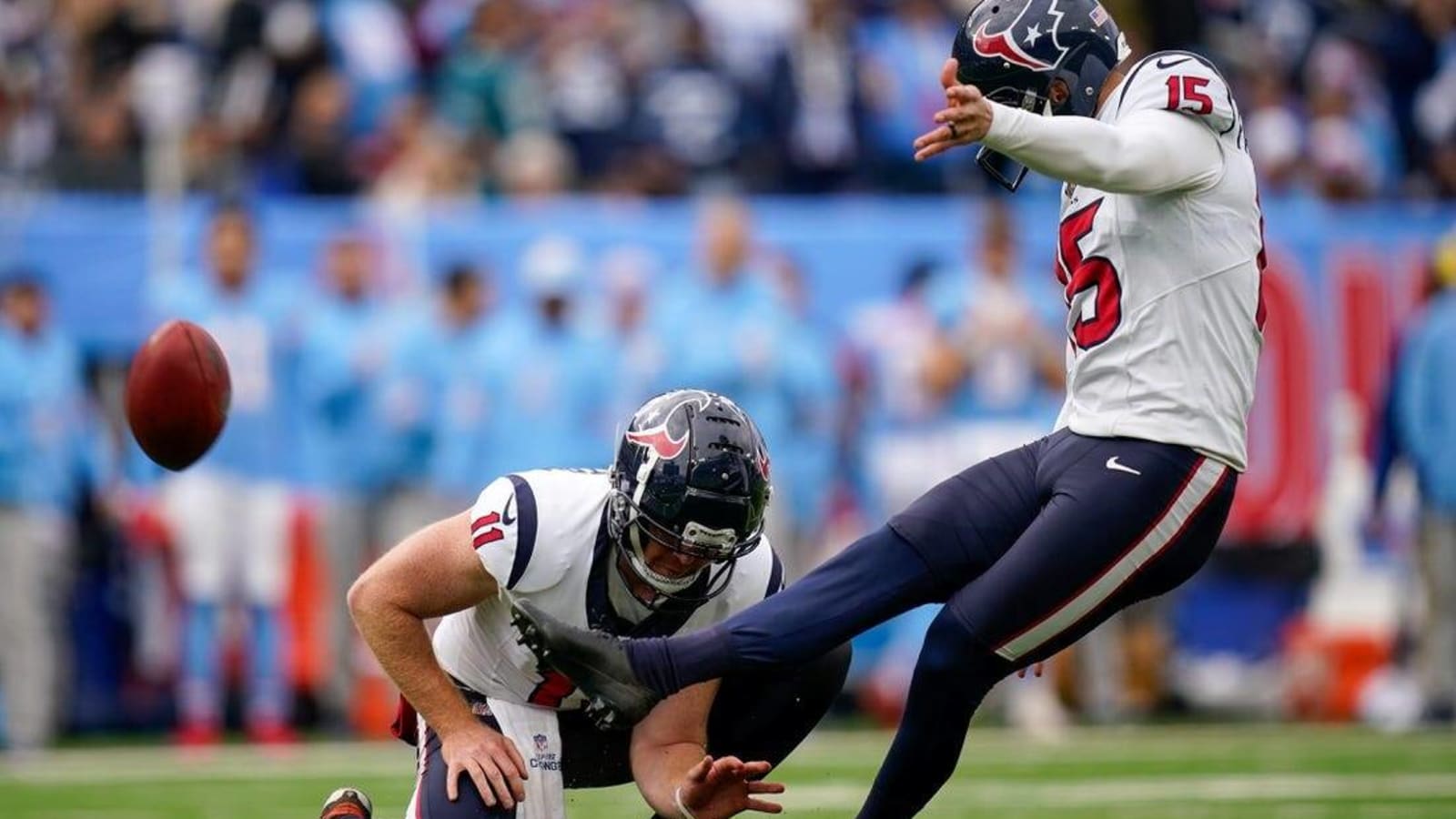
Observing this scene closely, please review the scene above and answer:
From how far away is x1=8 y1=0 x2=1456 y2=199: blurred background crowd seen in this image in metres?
10.4

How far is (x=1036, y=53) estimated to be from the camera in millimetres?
4727

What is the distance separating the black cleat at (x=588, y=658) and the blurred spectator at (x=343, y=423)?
210 inches

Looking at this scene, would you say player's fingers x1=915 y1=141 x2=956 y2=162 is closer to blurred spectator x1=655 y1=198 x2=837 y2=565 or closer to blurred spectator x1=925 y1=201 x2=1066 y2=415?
Answer: blurred spectator x1=655 y1=198 x2=837 y2=565

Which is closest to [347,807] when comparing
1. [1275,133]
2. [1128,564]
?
[1128,564]

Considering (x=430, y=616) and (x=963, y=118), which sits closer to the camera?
(x=963, y=118)

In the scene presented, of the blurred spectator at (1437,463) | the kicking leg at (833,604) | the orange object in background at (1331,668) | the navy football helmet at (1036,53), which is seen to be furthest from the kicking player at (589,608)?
the orange object in background at (1331,668)

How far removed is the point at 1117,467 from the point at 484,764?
135cm

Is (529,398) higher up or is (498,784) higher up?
(529,398)

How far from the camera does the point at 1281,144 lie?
11562 millimetres

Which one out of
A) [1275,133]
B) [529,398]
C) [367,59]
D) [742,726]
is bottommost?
[742,726]

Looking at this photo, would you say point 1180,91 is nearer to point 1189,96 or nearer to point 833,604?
point 1189,96

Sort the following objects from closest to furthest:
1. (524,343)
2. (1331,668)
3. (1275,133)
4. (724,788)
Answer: (724,788), (524,343), (1331,668), (1275,133)

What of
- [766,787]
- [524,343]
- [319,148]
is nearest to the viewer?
Answer: [766,787]

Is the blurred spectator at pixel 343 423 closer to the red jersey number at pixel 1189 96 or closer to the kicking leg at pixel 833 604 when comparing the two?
the kicking leg at pixel 833 604
